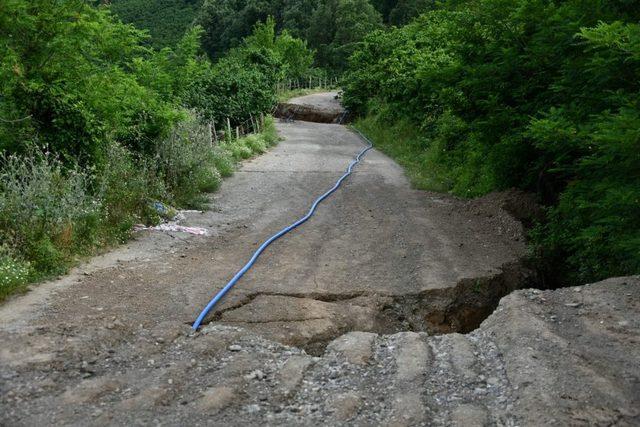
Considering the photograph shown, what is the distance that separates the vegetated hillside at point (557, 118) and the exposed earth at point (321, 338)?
32.9 inches

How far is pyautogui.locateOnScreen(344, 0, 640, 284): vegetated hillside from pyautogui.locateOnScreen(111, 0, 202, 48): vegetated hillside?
4687 cm

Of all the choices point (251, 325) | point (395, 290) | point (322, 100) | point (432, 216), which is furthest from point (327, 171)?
point (322, 100)

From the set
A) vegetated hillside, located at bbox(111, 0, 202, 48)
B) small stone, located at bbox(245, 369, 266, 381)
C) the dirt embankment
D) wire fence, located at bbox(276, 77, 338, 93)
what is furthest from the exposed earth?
vegetated hillside, located at bbox(111, 0, 202, 48)

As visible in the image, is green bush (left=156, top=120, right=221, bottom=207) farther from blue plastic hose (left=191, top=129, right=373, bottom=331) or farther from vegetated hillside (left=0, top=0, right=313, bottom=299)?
blue plastic hose (left=191, top=129, right=373, bottom=331)

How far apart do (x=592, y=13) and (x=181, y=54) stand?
9.84 metres

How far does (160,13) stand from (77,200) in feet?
206

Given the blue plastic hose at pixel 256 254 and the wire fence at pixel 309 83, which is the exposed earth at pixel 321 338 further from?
the wire fence at pixel 309 83

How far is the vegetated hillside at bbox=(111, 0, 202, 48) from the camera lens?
5738cm

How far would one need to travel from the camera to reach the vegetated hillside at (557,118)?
5.93m

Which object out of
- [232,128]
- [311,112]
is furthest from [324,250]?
[311,112]

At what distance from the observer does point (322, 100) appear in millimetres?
37875

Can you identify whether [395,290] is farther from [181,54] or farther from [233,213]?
[181,54]

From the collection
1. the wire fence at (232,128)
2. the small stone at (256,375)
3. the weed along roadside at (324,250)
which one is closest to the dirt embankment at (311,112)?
the wire fence at (232,128)

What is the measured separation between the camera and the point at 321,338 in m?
5.63
